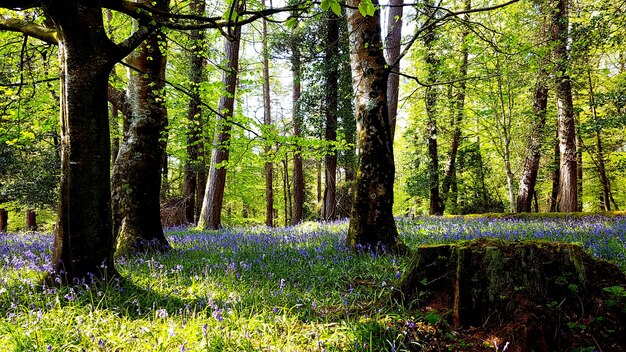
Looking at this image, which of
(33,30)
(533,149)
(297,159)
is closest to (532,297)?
(33,30)

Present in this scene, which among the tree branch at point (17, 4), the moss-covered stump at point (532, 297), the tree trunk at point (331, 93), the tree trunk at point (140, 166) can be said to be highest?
the tree trunk at point (331, 93)

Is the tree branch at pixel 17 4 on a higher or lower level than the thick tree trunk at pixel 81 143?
higher

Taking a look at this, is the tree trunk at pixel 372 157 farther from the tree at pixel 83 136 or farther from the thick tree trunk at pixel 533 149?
the thick tree trunk at pixel 533 149

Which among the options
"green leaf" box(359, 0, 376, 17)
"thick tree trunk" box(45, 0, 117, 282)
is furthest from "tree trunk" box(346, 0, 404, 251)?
"thick tree trunk" box(45, 0, 117, 282)

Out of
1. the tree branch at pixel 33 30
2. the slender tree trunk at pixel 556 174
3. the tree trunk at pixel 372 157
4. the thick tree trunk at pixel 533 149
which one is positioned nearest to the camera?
the tree branch at pixel 33 30

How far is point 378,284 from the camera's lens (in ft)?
12.2

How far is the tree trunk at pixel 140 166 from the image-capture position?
6.09 meters

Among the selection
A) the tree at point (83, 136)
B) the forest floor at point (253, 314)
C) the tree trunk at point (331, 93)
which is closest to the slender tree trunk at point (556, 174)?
the tree trunk at point (331, 93)

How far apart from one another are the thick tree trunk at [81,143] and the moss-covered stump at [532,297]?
128 inches

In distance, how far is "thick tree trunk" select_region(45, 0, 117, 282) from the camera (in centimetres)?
358

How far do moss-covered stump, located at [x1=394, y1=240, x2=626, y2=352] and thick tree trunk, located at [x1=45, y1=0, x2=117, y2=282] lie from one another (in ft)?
10.7

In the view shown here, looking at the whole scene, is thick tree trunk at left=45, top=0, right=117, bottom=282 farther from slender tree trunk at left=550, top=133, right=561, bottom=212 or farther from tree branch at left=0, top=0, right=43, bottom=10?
slender tree trunk at left=550, top=133, right=561, bottom=212

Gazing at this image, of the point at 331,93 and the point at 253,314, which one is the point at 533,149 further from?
the point at 253,314

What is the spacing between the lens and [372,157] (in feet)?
18.0
